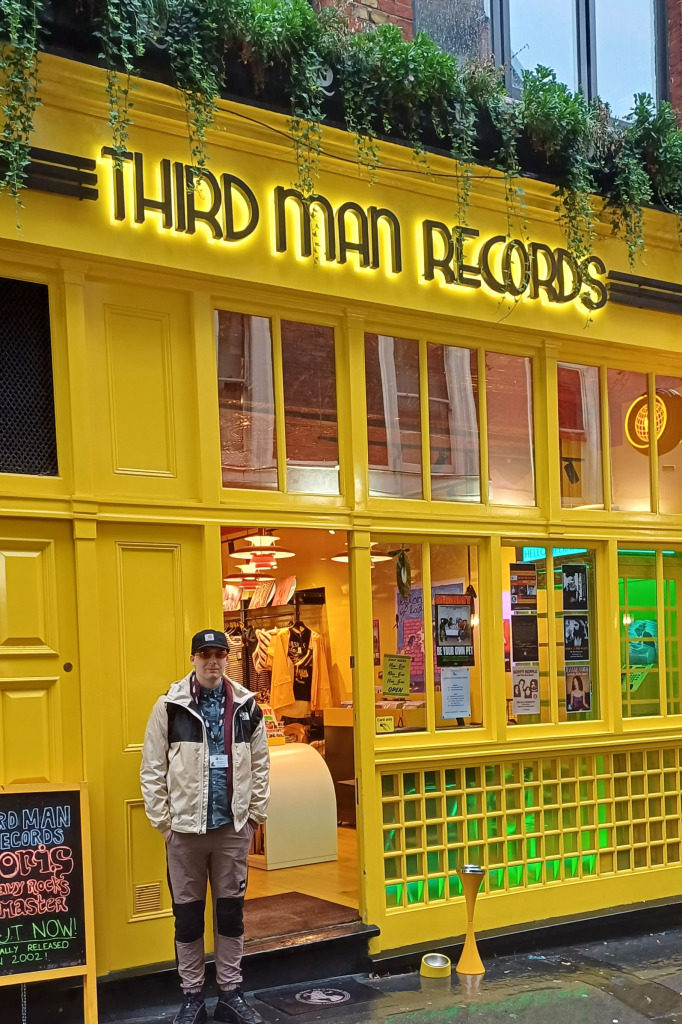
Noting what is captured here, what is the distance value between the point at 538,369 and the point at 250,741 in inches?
160

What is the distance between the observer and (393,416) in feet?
26.6

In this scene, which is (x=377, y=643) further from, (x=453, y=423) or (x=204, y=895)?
(x=204, y=895)

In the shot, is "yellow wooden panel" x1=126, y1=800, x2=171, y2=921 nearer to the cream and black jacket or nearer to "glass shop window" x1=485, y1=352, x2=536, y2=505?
the cream and black jacket

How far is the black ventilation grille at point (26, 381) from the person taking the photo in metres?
6.52

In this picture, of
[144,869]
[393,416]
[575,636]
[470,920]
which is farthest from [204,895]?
[575,636]

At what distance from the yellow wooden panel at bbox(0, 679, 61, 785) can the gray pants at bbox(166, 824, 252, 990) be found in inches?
33.7

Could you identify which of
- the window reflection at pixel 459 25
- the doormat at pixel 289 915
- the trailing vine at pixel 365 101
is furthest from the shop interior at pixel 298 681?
the window reflection at pixel 459 25

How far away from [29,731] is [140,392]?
2159 millimetres

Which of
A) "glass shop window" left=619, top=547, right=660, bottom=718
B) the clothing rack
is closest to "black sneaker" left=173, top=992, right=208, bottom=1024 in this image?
"glass shop window" left=619, top=547, right=660, bottom=718

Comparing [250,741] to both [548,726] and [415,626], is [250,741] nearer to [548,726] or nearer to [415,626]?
[415,626]

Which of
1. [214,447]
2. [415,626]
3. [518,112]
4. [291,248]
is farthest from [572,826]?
[518,112]

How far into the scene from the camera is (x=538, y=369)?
8836 mm

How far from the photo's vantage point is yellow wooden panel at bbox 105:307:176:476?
22.4 ft

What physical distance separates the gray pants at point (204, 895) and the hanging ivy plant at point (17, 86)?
3713 mm
